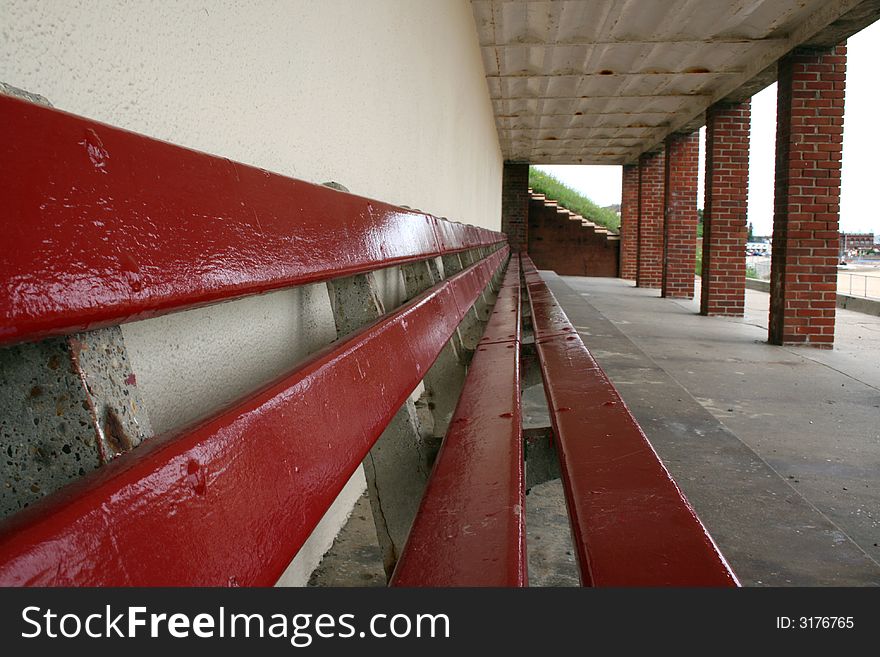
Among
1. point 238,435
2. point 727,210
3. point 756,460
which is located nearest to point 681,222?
point 727,210

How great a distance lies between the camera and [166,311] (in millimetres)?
491

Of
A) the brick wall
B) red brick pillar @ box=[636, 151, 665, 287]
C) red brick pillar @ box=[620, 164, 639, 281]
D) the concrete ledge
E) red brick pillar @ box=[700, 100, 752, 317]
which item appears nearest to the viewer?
red brick pillar @ box=[700, 100, 752, 317]

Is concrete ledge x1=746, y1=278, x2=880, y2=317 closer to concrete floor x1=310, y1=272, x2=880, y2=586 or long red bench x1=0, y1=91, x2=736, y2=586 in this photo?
concrete floor x1=310, y1=272, x2=880, y2=586

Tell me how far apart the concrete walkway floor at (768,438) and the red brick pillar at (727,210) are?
211 centimetres

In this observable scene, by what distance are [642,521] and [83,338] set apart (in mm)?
660

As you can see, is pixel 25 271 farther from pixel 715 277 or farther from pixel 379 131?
pixel 715 277

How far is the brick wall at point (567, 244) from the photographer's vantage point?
2023cm

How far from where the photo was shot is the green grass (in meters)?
23.9

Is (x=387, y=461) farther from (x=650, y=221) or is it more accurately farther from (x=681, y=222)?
(x=650, y=221)

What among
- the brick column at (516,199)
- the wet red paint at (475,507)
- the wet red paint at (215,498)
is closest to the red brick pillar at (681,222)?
the brick column at (516,199)

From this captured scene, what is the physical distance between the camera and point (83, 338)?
1.48 feet

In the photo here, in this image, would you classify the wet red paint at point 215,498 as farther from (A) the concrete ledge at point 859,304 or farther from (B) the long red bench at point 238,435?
(A) the concrete ledge at point 859,304

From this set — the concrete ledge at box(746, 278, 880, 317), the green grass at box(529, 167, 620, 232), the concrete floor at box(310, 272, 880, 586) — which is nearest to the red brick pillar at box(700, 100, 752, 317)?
the concrete ledge at box(746, 278, 880, 317)

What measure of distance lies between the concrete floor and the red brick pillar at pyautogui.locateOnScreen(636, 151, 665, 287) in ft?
26.9
